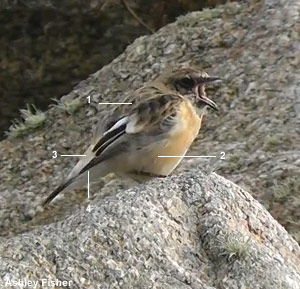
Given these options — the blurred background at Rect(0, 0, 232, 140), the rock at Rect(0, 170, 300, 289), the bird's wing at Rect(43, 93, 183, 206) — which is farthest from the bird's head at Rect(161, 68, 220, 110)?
the blurred background at Rect(0, 0, 232, 140)

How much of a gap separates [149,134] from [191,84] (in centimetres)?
63

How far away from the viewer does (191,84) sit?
9500 millimetres

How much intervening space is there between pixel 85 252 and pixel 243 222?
1293 mm

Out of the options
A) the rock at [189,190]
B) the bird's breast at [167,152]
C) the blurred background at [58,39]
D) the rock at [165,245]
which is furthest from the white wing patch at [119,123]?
the blurred background at [58,39]

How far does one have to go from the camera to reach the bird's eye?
31.1ft

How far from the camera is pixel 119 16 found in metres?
15.2

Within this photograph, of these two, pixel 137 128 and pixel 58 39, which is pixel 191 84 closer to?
pixel 137 128

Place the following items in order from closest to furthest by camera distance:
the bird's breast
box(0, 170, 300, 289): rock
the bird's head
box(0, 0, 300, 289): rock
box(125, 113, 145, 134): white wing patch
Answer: box(0, 170, 300, 289): rock
box(0, 0, 300, 289): rock
the bird's breast
box(125, 113, 145, 134): white wing patch
the bird's head

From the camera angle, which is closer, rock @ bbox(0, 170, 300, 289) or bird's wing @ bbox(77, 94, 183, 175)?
rock @ bbox(0, 170, 300, 289)

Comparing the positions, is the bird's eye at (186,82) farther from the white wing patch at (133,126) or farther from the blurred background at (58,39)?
the blurred background at (58,39)

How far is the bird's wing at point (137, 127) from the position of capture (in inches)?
358

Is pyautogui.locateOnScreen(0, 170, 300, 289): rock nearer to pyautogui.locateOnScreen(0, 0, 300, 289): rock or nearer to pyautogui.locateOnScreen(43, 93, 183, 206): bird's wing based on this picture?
pyautogui.locateOnScreen(0, 0, 300, 289): rock

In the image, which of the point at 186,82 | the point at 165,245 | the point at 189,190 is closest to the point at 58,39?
the point at 186,82

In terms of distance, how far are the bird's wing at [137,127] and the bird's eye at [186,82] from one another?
0.18 m
